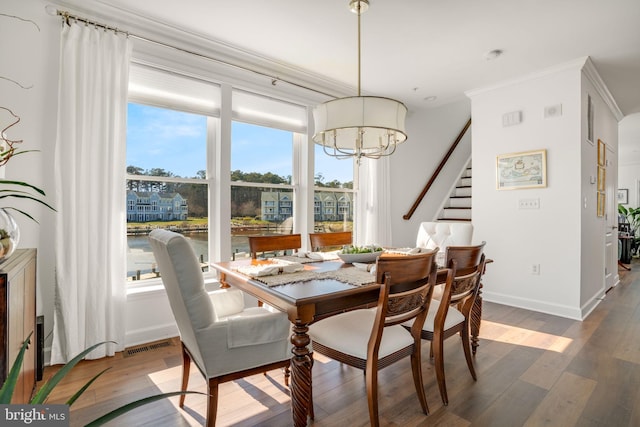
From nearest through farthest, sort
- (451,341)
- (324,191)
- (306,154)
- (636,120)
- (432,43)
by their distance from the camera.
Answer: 1. (451,341)
2. (432,43)
3. (306,154)
4. (324,191)
5. (636,120)

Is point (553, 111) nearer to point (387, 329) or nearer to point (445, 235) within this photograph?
point (445, 235)

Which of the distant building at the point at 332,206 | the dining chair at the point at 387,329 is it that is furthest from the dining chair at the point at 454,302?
the distant building at the point at 332,206

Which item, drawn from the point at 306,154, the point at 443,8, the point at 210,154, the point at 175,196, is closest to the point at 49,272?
the point at 175,196

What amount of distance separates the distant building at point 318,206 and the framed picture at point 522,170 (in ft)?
5.81

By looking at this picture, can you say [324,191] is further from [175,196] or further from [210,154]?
[175,196]

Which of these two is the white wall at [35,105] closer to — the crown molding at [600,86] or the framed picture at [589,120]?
the crown molding at [600,86]

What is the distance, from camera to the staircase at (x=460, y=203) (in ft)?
16.1

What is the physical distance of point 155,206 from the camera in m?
2.92

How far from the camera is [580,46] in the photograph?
299 centimetres

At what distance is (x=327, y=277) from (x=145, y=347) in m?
1.73

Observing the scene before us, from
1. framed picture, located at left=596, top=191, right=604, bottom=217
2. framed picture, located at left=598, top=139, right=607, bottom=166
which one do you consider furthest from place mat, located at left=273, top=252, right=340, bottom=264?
framed picture, located at left=598, top=139, right=607, bottom=166

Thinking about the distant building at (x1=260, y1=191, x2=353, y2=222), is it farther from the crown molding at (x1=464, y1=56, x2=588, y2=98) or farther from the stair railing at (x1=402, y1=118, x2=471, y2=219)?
the crown molding at (x1=464, y1=56, x2=588, y2=98)

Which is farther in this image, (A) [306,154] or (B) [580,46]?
(A) [306,154]

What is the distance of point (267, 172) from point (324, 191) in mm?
798
